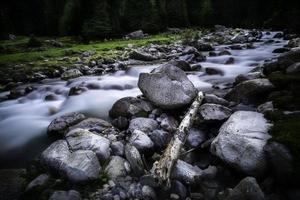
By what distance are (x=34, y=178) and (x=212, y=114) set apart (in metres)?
3.83

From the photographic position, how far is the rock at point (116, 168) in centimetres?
504

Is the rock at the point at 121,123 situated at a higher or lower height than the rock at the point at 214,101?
lower

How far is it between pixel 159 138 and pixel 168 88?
159 centimetres

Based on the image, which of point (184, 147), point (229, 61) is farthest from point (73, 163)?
point (229, 61)

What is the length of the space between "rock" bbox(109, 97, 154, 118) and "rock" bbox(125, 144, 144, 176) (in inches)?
77.5

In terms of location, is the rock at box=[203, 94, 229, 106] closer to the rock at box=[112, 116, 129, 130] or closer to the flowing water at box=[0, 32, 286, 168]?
the rock at box=[112, 116, 129, 130]

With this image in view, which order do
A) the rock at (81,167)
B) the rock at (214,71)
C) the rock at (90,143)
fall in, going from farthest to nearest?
the rock at (214,71) → the rock at (90,143) → the rock at (81,167)

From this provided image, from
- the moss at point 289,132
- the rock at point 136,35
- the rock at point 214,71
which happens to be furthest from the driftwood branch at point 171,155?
the rock at point 136,35

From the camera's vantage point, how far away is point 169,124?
21.9 ft

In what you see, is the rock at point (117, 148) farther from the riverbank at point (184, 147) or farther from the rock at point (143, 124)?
the rock at point (143, 124)

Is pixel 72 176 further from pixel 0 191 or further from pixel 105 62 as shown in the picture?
pixel 105 62

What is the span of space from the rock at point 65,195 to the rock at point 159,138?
1.95 m

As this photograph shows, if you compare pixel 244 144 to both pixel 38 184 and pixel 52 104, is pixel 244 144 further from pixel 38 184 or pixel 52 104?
pixel 52 104

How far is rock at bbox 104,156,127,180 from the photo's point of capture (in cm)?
504
